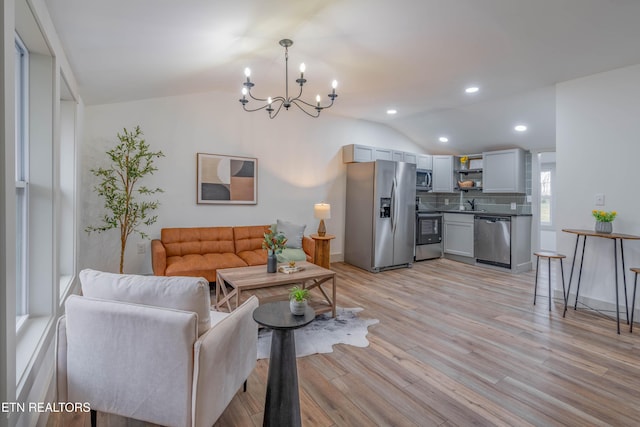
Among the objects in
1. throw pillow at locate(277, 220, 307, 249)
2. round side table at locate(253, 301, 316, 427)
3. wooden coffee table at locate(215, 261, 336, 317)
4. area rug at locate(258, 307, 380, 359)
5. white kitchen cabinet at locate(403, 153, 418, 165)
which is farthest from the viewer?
white kitchen cabinet at locate(403, 153, 418, 165)

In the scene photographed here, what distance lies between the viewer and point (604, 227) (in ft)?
10.5

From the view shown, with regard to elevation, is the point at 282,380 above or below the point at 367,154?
below

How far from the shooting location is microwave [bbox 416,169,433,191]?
256 inches

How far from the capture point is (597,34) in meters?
2.66

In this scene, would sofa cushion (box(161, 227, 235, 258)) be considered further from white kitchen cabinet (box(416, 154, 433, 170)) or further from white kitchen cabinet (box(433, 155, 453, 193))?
white kitchen cabinet (box(433, 155, 453, 193))

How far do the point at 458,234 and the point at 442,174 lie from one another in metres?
1.30

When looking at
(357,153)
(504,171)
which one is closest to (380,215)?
(357,153)

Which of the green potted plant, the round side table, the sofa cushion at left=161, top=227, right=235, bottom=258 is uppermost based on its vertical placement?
the green potted plant

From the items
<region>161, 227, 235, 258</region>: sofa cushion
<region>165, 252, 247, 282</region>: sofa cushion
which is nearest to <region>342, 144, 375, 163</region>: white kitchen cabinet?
<region>161, 227, 235, 258</region>: sofa cushion

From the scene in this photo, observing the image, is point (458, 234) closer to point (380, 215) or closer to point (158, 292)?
point (380, 215)

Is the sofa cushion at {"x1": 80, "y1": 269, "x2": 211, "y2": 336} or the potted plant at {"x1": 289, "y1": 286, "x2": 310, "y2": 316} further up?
the sofa cushion at {"x1": 80, "y1": 269, "x2": 211, "y2": 336}

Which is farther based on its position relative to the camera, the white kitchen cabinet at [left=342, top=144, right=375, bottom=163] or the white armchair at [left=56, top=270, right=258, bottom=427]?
the white kitchen cabinet at [left=342, top=144, right=375, bottom=163]

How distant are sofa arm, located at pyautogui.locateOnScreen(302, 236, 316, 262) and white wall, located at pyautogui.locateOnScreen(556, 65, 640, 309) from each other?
9.91ft

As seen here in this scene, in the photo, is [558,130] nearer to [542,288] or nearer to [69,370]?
[542,288]
